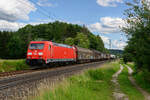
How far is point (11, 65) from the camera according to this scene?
70.3 ft

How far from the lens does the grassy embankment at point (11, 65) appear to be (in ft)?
65.8

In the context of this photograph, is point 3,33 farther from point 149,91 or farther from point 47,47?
point 149,91

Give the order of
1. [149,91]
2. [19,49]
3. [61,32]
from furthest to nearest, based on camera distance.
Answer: [61,32]
[19,49]
[149,91]

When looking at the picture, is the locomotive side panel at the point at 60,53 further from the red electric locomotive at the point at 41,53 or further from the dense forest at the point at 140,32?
the dense forest at the point at 140,32

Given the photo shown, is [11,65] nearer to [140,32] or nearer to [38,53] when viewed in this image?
[38,53]

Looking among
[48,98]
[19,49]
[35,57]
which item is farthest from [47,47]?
[19,49]

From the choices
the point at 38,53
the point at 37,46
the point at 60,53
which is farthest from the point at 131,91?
the point at 60,53

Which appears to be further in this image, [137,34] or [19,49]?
[19,49]

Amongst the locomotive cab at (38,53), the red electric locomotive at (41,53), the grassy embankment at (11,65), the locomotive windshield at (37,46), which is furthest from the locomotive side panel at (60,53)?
the grassy embankment at (11,65)

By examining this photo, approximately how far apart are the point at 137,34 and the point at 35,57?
12736 millimetres

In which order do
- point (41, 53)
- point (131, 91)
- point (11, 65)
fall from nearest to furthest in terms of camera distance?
point (131, 91)
point (11, 65)
point (41, 53)

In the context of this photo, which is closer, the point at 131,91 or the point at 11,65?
the point at 131,91

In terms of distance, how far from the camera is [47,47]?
23500 mm

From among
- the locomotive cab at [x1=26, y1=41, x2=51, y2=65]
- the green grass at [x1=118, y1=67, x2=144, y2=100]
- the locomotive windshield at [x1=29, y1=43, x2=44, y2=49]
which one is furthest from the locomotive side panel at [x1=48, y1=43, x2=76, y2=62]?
the green grass at [x1=118, y1=67, x2=144, y2=100]
